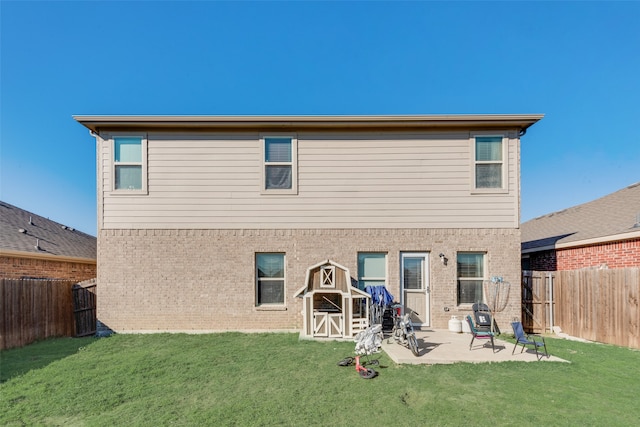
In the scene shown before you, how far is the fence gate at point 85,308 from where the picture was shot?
28.9ft

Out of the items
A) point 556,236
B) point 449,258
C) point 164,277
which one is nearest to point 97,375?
point 164,277

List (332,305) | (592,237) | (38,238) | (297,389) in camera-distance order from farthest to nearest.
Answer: (38,238)
(592,237)
(332,305)
(297,389)

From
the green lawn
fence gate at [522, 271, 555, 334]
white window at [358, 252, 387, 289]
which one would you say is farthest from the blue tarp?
fence gate at [522, 271, 555, 334]

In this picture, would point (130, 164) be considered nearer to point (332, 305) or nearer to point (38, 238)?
point (38, 238)

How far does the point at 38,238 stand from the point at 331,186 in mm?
10437

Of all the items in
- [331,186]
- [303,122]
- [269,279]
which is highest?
[303,122]

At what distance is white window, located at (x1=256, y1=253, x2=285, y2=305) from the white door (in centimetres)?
334

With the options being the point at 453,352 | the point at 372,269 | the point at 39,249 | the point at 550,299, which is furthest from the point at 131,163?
the point at 550,299

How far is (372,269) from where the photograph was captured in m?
8.66

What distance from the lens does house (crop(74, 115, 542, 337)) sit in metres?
8.45

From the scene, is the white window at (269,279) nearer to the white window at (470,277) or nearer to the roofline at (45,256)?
the white window at (470,277)

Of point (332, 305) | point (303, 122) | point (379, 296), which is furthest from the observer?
point (303, 122)

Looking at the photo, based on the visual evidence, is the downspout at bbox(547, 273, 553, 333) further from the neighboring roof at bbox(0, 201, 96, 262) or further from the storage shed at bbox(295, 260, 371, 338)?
the neighboring roof at bbox(0, 201, 96, 262)

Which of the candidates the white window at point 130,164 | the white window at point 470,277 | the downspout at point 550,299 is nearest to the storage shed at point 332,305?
the white window at point 470,277
